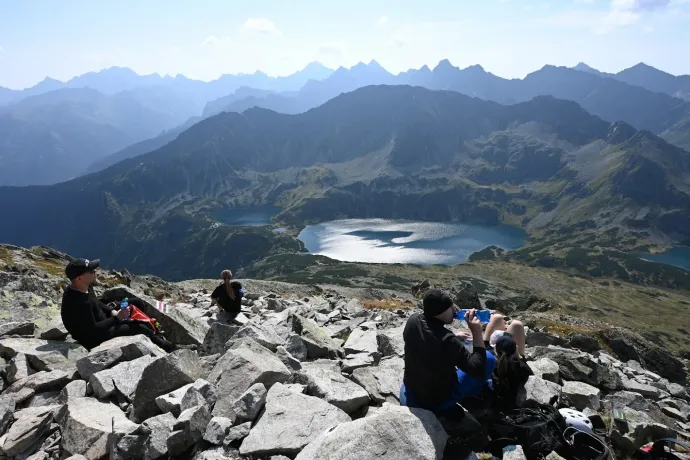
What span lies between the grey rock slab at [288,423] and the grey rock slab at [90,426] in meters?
2.23

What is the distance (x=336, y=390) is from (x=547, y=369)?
21.9 ft

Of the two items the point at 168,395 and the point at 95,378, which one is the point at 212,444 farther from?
the point at 95,378

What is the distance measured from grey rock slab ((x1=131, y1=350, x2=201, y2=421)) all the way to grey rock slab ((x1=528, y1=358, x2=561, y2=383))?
9.13m

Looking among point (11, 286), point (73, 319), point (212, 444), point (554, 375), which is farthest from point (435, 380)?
point (11, 286)

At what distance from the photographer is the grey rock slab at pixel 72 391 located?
8.28 metres

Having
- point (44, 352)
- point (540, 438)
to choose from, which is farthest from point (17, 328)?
point (540, 438)

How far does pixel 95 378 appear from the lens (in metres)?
8.57

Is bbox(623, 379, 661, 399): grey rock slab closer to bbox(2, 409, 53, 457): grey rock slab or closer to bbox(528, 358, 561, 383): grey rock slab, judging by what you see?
bbox(528, 358, 561, 383): grey rock slab

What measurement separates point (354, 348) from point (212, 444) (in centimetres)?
758

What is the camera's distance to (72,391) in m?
8.41

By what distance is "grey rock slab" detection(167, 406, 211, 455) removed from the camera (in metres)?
6.54

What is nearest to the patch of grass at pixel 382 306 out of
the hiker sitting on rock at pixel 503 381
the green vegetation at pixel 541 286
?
the hiker sitting on rock at pixel 503 381

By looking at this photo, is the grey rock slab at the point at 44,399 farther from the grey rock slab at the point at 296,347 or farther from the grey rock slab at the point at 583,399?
the grey rock slab at the point at 583,399

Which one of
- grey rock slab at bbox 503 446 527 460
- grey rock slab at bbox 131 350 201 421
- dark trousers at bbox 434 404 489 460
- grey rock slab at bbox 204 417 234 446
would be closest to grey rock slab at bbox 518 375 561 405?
grey rock slab at bbox 503 446 527 460
